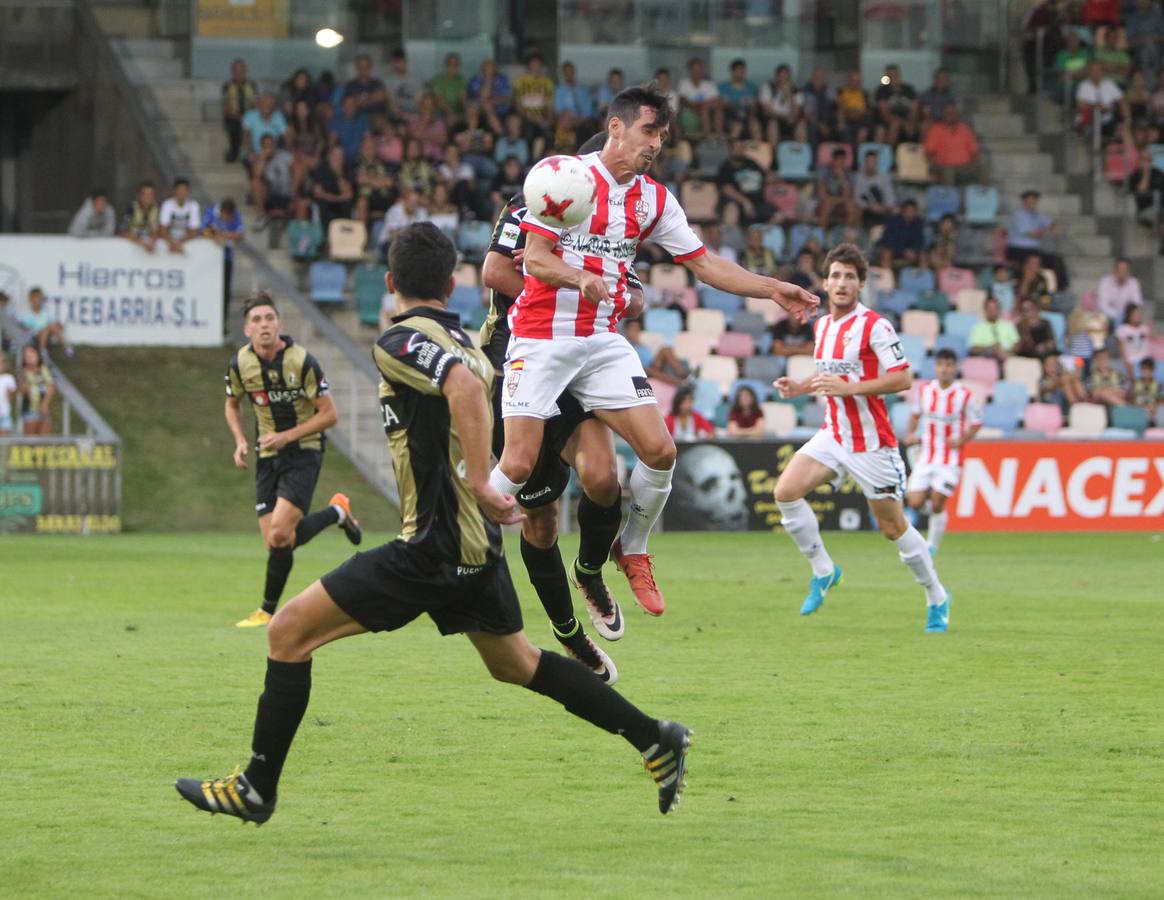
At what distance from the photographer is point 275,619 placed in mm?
6105

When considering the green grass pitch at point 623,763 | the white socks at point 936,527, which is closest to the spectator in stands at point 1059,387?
the white socks at point 936,527

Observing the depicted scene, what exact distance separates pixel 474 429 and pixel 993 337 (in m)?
21.6

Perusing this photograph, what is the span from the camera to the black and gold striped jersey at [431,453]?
602 centimetres

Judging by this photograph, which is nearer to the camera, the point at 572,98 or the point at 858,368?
the point at 858,368

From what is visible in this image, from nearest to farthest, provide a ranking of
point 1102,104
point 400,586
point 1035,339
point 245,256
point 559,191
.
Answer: point 400,586 < point 559,191 < point 245,256 < point 1035,339 < point 1102,104

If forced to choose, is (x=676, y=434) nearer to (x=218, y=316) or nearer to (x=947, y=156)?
(x=218, y=316)

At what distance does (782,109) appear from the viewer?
29.6 meters

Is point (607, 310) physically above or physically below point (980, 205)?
below

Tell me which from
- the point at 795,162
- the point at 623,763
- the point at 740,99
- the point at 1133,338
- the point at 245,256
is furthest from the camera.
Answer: the point at 740,99

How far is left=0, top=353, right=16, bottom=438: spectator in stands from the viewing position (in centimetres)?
2203

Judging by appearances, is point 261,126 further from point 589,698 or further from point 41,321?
point 589,698

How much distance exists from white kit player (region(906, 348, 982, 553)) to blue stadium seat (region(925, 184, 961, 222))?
1076 cm

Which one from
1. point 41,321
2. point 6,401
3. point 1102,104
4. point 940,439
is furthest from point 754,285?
point 1102,104

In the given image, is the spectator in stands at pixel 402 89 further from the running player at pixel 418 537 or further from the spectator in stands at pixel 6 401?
the running player at pixel 418 537
